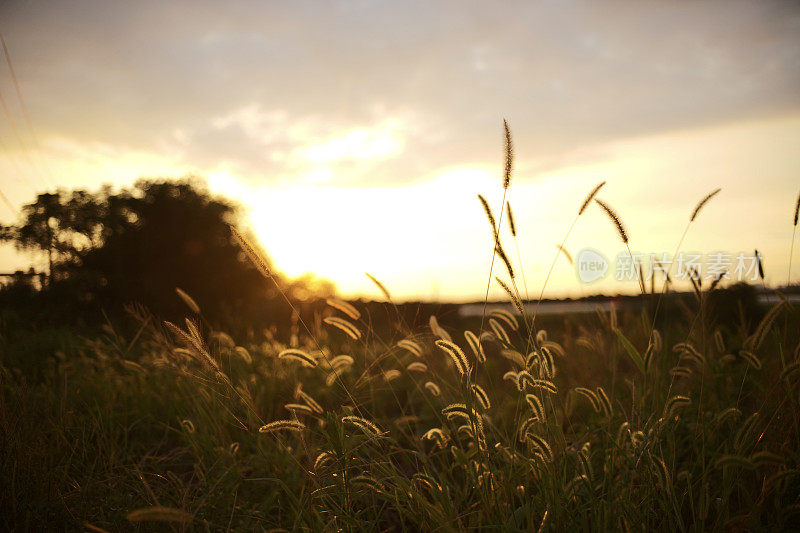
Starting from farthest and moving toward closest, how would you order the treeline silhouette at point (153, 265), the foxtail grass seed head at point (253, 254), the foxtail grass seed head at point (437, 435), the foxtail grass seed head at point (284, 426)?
1. the treeline silhouette at point (153, 265)
2. the foxtail grass seed head at point (437, 435)
3. the foxtail grass seed head at point (253, 254)
4. the foxtail grass seed head at point (284, 426)

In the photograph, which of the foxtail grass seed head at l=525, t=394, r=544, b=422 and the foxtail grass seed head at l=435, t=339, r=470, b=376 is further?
the foxtail grass seed head at l=525, t=394, r=544, b=422

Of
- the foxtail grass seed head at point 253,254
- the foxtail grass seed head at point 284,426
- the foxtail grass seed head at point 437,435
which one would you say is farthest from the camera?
the foxtail grass seed head at point 437,435

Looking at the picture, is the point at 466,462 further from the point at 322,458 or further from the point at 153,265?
the point at 153,265

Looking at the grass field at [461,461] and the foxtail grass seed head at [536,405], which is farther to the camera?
the foxtail grass seed head at [536,405]

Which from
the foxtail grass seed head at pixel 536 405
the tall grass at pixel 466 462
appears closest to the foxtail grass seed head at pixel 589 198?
the tall grass at pixel 466 462

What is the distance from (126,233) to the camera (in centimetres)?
1186

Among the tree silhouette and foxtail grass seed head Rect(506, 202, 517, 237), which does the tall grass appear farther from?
the tree silhouette

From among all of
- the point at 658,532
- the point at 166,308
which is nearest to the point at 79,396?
the point at 658,532

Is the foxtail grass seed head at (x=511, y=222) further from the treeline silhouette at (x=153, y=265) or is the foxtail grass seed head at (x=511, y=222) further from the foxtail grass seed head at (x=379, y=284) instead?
the treeline silhouette at (x=153, y=265)

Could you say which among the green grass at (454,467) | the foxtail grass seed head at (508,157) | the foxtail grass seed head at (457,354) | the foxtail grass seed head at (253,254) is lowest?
the green grass at (454,467)

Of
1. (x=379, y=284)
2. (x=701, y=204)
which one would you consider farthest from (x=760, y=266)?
(x=379, y=284)

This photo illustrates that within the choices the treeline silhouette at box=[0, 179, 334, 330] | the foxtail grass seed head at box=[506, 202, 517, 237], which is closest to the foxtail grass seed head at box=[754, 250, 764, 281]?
the foxtail grass seed head at box=[506, 202, 517, 237]

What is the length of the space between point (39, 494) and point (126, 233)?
1071 cm

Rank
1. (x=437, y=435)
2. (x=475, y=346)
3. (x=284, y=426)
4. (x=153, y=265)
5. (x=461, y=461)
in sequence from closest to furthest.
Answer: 1. (x=284, y=426)
2. (x=461, y=461)
3. (x=475, y=346)
4. (x=437, y=435)
5. (x=153, y=265)
